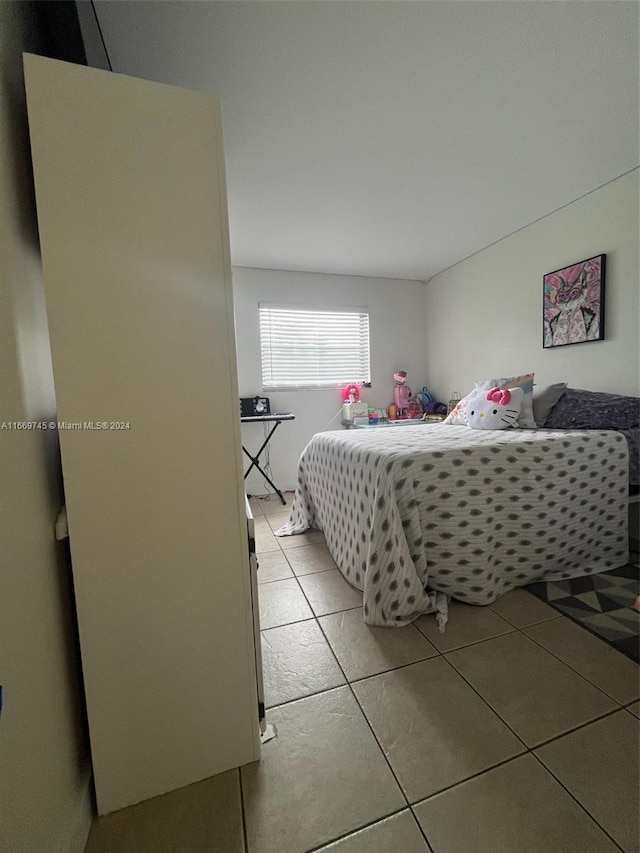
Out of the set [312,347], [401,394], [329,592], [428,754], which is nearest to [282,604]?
[329,592]

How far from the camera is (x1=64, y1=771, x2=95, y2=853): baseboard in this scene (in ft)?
2.41

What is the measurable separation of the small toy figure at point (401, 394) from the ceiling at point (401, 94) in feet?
5.44

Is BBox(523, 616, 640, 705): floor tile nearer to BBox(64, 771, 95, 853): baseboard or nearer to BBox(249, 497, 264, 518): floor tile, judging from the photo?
BBox(64, 771, 95, 853): baseboard

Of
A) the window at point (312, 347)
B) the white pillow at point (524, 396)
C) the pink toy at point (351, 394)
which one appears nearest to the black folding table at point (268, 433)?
the window at point (312, 347)

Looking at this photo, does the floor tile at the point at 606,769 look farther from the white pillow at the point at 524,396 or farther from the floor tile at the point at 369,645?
the white pillow at the point at 524,396

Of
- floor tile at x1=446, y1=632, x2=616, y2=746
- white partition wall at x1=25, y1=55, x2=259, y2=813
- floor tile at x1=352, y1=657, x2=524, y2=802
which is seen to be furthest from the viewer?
floor tile at x1=446, y1=632, x2=616, y2=746

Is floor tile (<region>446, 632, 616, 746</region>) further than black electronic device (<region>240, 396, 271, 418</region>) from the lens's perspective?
No

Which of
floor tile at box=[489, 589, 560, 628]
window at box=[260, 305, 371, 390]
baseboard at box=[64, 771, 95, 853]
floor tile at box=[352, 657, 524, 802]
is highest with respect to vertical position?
window at box=[260, 305, 371, 390]

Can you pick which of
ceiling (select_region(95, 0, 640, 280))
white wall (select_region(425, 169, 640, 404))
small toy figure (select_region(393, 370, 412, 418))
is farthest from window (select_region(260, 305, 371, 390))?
ceiling (select_region(95, 0, 640, 280))

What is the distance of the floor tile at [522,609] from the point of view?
57.9 inches

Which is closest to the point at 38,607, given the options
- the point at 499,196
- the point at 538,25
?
the point at 538,25

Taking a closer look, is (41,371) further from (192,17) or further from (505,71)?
(505,71)

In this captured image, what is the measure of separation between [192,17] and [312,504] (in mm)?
2471

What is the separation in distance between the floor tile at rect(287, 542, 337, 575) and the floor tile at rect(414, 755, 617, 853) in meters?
1.18
